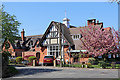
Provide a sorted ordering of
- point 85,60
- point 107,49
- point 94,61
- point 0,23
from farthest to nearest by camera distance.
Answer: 1. point 85,60
2. point 94,61
3. point 107,49
4. point 0,23

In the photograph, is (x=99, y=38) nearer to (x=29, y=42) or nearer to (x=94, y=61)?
(x=94, y=61)

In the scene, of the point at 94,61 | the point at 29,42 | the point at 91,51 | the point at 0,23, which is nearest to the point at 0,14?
the point at 0,23

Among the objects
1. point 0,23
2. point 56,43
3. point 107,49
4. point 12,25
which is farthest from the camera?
point 56,43

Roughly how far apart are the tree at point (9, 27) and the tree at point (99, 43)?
36.6 ft

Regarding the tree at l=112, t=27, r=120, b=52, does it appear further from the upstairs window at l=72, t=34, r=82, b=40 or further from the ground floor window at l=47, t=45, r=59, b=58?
the ground floor window at l=47, t=45, r=59, b=58

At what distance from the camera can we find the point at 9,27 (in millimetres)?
25266

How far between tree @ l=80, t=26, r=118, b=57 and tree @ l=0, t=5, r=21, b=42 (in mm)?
11167

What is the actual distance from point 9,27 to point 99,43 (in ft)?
43.6

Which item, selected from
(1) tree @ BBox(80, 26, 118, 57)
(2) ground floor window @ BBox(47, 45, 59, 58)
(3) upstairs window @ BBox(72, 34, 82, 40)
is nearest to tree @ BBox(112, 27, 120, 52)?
(1) tree @ BBox(80, 26, 118, 57)

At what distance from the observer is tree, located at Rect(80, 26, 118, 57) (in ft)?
94.2

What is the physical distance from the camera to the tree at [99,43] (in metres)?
28.7

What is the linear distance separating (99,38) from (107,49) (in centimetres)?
209

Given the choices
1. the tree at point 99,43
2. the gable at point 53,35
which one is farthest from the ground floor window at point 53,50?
the tree at point 99,43

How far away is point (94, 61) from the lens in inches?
1257
